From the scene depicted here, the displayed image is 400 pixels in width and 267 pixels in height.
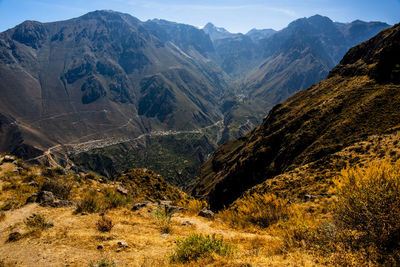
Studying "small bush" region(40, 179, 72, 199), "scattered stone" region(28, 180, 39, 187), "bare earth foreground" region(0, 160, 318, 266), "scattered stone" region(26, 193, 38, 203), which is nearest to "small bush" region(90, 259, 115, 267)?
"bare earth foreground" region(0, 160, 318, 266)

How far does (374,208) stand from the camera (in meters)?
6.67

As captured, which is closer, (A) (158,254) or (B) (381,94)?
(A) (158,254)

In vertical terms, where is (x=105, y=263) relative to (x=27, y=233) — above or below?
above

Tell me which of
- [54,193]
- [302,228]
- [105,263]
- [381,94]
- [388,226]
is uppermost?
[381,94]

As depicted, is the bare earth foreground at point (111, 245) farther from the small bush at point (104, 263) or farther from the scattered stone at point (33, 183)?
the scattered stone at point (33, 183)

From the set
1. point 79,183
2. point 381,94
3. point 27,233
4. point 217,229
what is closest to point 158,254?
point 217,229

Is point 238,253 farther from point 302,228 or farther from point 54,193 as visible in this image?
point 54,193

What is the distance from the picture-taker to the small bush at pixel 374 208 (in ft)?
20.3

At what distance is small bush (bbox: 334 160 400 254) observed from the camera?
6199mm

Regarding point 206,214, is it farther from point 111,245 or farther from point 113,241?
point 111,245

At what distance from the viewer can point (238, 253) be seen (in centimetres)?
768

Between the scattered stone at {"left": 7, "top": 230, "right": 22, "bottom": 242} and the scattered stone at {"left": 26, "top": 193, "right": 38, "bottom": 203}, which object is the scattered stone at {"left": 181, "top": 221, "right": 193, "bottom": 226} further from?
the scattered stone at {"left": 26, "top": 193, "right": 38, "bottom": 203}

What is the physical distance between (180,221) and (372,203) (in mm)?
9779

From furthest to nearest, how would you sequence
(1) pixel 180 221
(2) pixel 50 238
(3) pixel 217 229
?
(1) pixel 180 221, (3) pixel 217 229, (2) pixel 50 238
